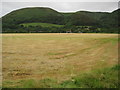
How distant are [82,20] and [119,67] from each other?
167214mm

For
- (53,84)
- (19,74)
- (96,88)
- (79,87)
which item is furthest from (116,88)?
(19,74)

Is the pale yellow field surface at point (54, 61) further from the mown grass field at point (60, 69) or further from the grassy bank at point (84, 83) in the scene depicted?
the grassy bank at point (84, 83)

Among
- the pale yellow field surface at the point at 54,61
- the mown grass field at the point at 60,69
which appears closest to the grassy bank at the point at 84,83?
the mown grass field at the point at 60,69

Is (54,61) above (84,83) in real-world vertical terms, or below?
below

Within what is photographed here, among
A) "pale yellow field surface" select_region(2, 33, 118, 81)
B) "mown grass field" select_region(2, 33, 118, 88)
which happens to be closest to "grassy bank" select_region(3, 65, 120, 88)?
"mown grass field" select_region(2, 33, 118, 88)

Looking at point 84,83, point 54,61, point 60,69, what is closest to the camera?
point 84,83

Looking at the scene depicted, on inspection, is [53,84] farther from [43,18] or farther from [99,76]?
[43,18]

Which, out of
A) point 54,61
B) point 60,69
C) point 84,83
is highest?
point 84,83

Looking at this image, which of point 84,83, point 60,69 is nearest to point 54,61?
point 60,69

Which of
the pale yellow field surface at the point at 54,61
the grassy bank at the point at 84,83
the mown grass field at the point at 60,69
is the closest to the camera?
the grassy bank at the point at 84,83

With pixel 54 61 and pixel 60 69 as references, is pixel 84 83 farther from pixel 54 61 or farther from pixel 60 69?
pixel 54 61

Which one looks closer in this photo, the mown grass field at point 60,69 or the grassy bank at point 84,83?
the grassy bank at point 84,83

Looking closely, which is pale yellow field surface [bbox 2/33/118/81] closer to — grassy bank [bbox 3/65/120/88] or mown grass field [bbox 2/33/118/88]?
mown grass field [bbox 2/33/118/88]

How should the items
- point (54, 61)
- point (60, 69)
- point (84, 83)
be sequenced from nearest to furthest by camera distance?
1. point (84, 83)
2. point (60, 69)
3. point (54, 61)
